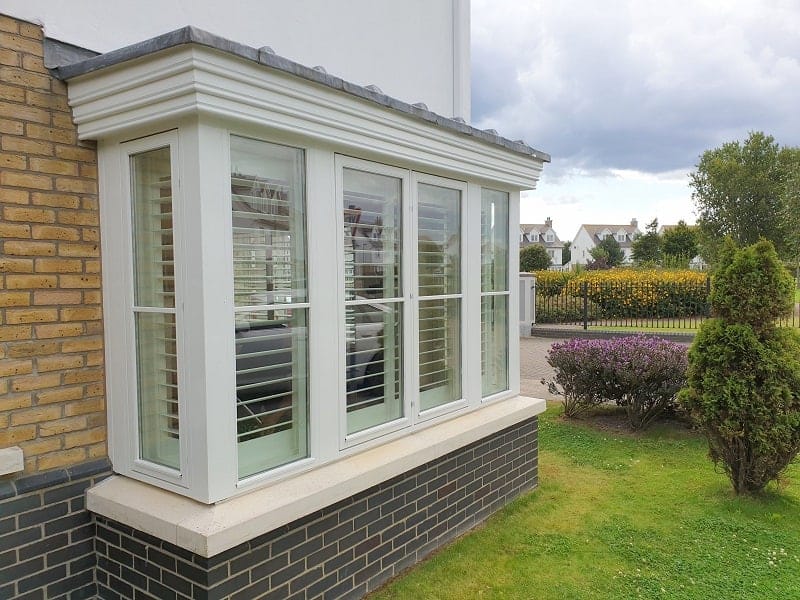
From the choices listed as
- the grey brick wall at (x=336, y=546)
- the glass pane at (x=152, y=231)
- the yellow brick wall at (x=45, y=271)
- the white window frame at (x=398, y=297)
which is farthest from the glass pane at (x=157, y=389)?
the white window frame at (x=398, y=297)

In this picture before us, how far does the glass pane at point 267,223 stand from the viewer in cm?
292

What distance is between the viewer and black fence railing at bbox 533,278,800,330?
58.4 feet

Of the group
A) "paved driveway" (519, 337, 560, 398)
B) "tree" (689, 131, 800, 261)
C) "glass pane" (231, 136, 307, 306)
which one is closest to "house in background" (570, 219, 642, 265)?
"tree" (689, 131, 800, 261)

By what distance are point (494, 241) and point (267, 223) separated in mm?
2282

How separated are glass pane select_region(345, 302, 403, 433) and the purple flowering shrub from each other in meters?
3.76

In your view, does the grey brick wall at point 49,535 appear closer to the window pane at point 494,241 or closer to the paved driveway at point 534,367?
the window pane at point 494,241

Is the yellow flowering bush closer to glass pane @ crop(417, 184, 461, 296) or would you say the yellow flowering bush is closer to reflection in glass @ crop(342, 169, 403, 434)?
glass pane @ crop(417, 184, 461, 296)

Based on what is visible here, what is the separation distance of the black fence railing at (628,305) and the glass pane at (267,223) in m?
15.1

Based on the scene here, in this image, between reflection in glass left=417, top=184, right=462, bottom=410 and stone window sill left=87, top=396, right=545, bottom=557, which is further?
reflection in glass left=417, top=184, right=462, bottom=410

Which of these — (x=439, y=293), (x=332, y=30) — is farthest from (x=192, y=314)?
(x=332, y=30)

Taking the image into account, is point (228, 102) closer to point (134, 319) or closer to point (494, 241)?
point (134, 319)

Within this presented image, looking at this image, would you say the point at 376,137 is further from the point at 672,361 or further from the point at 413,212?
the point at 672,361

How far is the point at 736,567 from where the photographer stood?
12.4 feet

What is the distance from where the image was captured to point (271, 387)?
122 inches
